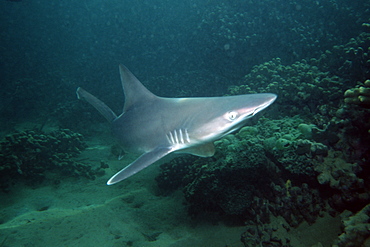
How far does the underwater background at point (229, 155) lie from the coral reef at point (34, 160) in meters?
0.05

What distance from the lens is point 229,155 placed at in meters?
4.50

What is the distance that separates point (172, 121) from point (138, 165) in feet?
2.76

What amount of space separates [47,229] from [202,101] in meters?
4.76

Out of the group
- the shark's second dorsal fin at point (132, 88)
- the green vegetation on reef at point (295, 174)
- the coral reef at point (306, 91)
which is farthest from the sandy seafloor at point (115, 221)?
the coral reef at point (306, 91)

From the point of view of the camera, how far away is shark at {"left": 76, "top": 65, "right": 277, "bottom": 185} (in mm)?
2315

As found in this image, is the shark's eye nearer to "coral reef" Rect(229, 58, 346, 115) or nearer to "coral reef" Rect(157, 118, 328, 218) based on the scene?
"coral reef" Rect(157, 118, 328, 218)

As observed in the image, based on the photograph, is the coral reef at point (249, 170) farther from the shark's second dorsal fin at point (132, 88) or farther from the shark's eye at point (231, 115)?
the shark's second dorsal fin at point (132, 88)

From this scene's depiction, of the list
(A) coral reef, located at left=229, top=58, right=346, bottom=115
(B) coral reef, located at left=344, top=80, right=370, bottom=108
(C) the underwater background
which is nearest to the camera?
(B) coral reef, located at left=344, top=80, right=370, bottom=108

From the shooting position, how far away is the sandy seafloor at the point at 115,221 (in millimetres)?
3754

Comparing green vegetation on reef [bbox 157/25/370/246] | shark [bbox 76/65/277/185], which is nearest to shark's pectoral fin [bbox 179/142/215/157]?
shark [bbox 76/65/277/185]

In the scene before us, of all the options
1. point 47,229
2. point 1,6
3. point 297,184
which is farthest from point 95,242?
point 1,6

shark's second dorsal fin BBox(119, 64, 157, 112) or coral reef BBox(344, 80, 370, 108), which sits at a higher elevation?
shark's second dorsal fin BBox(119, 64, 157, 112)

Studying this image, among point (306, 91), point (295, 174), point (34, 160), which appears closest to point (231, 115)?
point (295, 174)

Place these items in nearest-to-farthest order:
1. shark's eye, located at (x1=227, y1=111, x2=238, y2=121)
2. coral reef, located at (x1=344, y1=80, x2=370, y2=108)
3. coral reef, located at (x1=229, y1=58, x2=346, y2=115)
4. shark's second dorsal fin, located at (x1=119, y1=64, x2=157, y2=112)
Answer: shark's eye, located at (x1=227, y1=111, x2=238, y2=121)
coral reef, located at (x1=344, y1=80, x2=370, y2=108)
shark's second dorsal fin, located at (x1=119, y1=64, x2=157, y2=112)
coral reef, located at (x1=229, y1=58, x2=346, y2=115)
